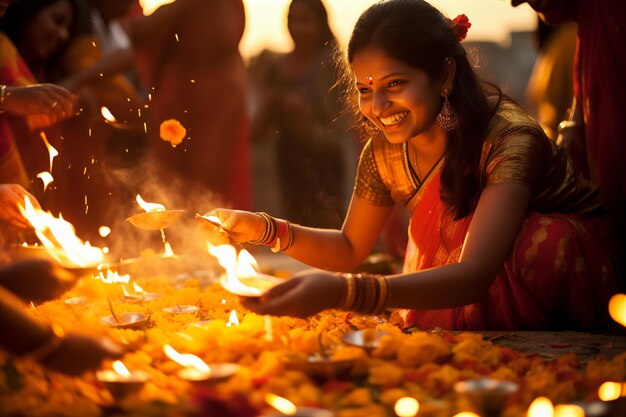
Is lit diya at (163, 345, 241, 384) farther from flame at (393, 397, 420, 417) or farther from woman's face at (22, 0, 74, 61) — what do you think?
woman's face at (22, 0, 74, 61)

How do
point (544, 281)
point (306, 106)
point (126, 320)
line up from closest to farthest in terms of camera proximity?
point (126, 320)
point (544, 281)
point (306, 106)

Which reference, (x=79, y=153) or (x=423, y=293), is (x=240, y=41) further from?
(x=423, y=293)

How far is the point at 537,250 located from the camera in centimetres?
304

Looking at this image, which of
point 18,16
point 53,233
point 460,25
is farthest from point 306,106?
point 53,233

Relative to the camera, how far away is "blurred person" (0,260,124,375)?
1688mm

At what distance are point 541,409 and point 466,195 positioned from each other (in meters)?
1.38

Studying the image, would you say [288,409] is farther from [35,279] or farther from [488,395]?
[35,279]

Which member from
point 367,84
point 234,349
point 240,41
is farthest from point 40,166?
point 234,349

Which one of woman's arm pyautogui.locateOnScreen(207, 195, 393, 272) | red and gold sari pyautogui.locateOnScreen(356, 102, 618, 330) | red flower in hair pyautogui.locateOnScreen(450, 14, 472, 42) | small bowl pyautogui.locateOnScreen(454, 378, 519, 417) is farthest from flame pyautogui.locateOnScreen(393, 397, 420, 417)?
red flower in hair pyautogui.locateOnScreen(450, 14, 472, 42)

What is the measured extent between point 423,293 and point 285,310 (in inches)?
22.0

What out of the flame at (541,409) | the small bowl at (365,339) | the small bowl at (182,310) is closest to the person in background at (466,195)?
the small bowl at (365,339)

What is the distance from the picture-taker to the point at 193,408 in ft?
5.56

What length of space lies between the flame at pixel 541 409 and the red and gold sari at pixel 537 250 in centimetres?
121

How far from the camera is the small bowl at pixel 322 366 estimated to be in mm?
2078
